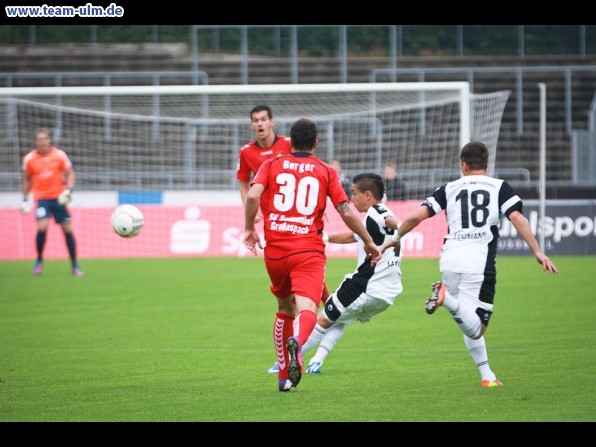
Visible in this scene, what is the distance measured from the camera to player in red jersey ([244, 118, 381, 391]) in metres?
7.83

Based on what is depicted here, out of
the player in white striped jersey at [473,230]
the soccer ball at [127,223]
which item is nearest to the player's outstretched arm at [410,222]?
the player in white striped jersey at [473,230]

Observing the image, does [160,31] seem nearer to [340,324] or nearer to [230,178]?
[230,178]

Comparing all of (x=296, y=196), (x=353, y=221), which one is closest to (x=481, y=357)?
(x=353, y=221)

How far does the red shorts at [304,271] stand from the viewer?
7828 millimetres

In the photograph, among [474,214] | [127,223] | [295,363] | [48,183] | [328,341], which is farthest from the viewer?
[48,183]

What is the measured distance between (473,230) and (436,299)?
2.36 feet

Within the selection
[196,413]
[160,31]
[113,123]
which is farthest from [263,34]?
[196,413]

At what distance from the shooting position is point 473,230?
7.88m

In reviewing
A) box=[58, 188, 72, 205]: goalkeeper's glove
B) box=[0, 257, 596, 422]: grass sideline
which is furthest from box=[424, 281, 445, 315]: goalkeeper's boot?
box=[58, 188, 72, 205]: goalkeeper's glove

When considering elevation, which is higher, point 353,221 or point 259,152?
point 259,152

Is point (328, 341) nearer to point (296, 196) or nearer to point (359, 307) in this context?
point (359, 307)

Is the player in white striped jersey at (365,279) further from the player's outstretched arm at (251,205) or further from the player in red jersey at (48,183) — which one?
the player in red jersey at (48,183)

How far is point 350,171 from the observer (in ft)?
82.9

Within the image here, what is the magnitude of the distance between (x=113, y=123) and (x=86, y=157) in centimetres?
115
